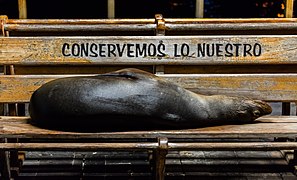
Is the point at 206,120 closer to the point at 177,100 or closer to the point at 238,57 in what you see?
the point at 177,100

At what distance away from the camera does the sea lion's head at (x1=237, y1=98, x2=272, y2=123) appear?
4812mm

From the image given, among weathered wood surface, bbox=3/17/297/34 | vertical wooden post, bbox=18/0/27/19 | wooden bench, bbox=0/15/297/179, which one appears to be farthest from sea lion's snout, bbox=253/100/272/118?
vertical wooden post, bbox=18/0/27/19

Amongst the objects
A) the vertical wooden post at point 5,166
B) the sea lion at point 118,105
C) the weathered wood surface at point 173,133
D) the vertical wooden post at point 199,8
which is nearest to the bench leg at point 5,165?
the vertical wooden post at point 5,166

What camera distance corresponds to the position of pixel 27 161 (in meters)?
5.48

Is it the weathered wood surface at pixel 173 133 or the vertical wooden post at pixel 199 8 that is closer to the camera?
the weathered wood surface at pixel 173 133

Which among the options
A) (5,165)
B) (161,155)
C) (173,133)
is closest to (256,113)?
(173,133)

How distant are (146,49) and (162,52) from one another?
4.7 inches

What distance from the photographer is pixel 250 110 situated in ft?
15.8

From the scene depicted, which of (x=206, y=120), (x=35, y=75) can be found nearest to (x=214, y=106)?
(x=206, y=120)

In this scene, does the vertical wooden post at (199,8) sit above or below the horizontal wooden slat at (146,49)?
above

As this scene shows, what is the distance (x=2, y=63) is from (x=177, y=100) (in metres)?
1.37

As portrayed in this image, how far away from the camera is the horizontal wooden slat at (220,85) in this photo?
16.8 feet

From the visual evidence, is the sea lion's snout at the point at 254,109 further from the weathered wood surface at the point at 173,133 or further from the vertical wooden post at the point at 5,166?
the vertical wooden post at the point at 5,166

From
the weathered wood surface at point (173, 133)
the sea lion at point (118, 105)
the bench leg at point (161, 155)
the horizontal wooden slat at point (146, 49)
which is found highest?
the horizontal wooden slat at point (146, 49)
